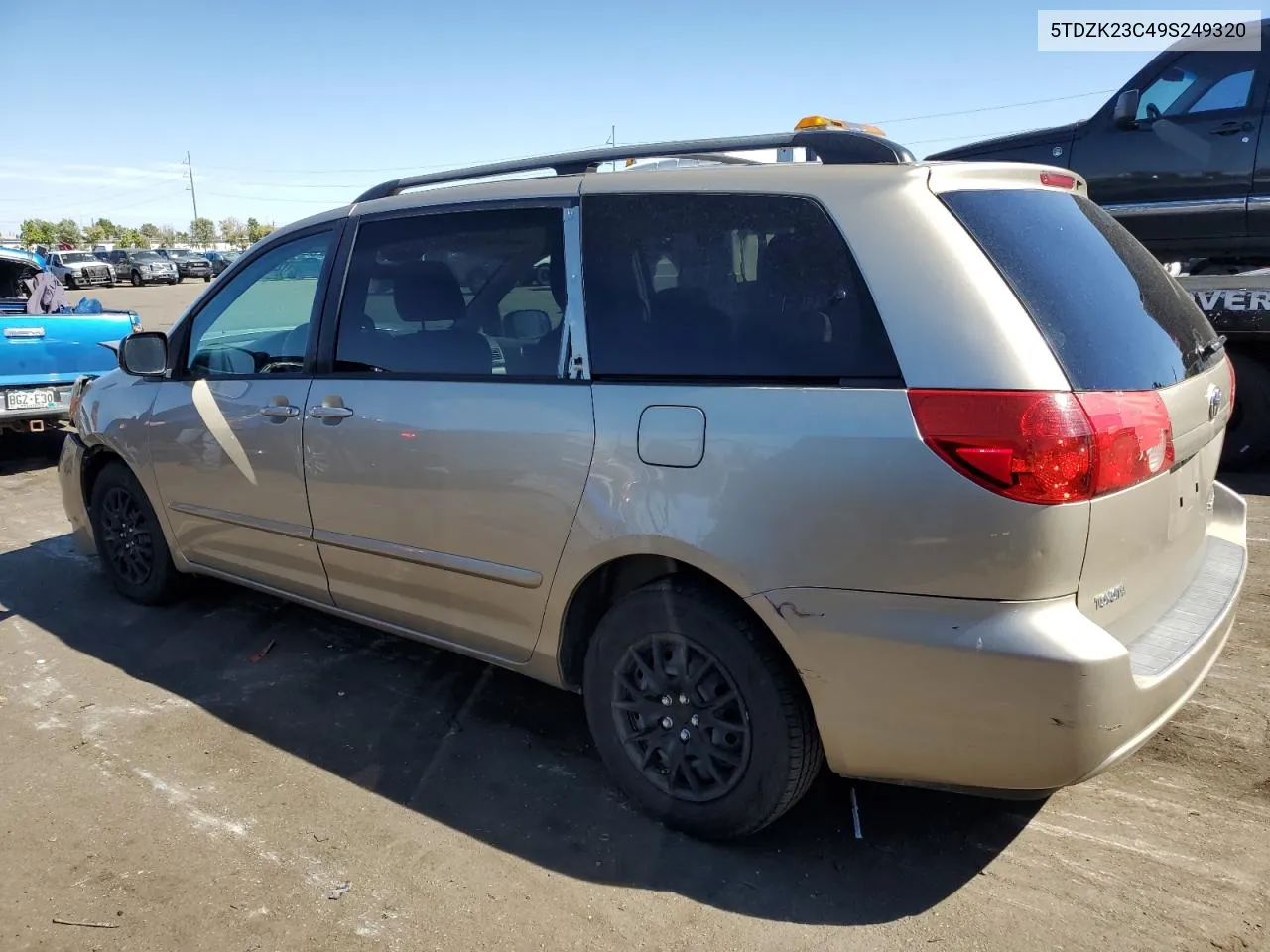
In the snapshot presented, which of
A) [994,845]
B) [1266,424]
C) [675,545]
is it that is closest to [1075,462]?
[675,545]

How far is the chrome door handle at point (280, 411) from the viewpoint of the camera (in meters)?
3.58

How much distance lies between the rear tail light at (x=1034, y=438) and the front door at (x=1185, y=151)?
21.3 ft

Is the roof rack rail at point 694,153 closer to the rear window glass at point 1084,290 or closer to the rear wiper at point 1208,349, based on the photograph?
the rear window glass at point 1084,290

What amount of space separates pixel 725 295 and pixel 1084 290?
928mm

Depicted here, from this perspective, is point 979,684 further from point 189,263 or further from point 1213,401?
point 189,263

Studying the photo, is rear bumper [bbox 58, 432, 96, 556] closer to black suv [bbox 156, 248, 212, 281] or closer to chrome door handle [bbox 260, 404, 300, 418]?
chrome door handle [bbox 260, 404, 300, 418]

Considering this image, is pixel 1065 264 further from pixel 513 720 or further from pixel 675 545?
pixel 513 720

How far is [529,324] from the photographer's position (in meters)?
3.01

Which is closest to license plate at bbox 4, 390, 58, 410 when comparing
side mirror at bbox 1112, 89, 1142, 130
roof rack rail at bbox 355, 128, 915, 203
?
roof rack rail at bbox 355, 128, 915, 203

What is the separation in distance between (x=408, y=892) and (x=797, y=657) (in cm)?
124

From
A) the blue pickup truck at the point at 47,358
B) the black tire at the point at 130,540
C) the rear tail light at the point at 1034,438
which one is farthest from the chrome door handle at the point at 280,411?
the blue pickup truck at the point at 47,358

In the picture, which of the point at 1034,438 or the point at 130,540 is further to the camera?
the point at 130,540

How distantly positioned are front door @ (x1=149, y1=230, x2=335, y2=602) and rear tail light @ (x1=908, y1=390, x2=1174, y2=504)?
2.41m

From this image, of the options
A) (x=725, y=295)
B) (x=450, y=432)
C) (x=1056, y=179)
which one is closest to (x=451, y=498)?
(x=450, y=432)
